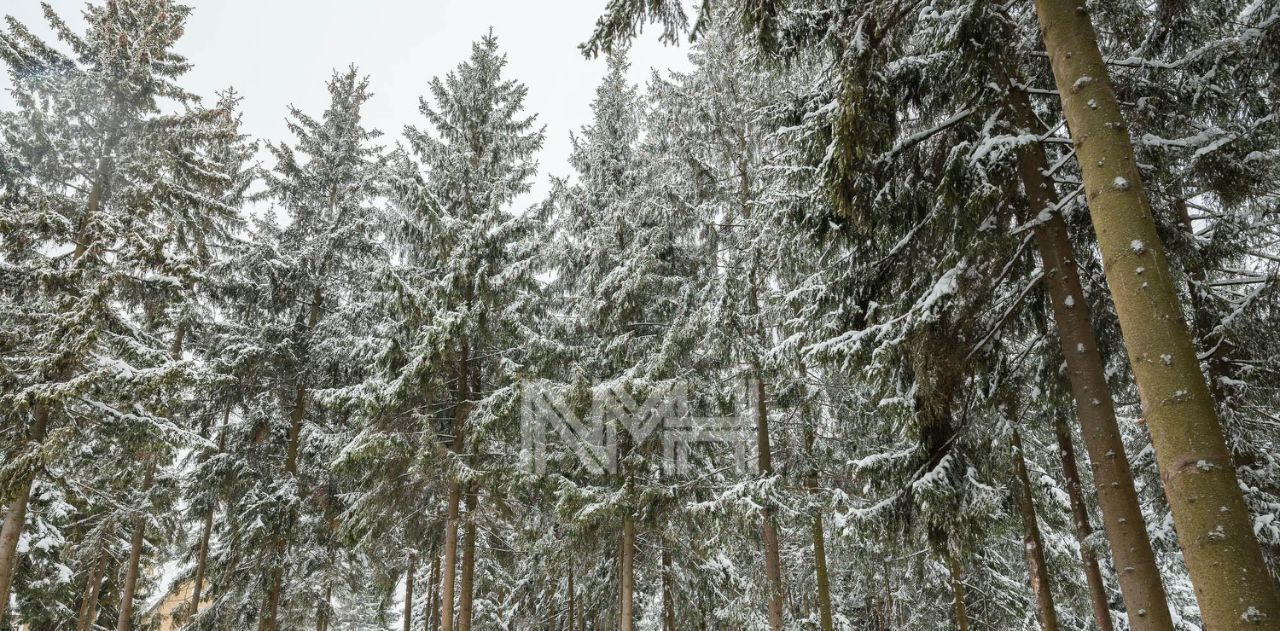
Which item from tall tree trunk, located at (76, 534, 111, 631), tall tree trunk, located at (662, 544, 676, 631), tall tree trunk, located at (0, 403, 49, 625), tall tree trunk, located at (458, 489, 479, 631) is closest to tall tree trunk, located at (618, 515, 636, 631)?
tall tree trunk, located at (662, 544, 676, 631)

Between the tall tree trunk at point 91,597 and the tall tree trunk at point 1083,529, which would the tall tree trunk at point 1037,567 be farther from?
the tall tree trunk at point 91,597

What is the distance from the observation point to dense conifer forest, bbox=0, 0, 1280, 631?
4969 mm

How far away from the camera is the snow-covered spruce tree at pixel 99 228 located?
375 inches

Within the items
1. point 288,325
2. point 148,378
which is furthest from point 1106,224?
point 288,325

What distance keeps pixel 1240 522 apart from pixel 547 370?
10810mm

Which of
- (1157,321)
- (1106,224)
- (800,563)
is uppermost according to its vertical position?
(1106,224)

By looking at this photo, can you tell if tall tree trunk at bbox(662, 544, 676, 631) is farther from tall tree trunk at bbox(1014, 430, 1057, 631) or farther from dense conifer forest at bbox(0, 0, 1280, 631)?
tall tree trunk at bbox(1014, 430, 1057, 631)

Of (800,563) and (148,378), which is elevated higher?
(148,378)

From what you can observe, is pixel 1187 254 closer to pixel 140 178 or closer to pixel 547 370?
pixel 547 370

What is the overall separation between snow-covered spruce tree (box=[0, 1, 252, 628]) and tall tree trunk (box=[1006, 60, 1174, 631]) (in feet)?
38.9

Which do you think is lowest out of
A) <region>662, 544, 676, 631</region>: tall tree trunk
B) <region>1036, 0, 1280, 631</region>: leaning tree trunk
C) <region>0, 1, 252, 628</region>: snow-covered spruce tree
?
<region>662, 544, 676, 631</region>: tall tree trunk

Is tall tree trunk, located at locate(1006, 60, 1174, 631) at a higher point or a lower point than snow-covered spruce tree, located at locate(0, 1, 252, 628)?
lower

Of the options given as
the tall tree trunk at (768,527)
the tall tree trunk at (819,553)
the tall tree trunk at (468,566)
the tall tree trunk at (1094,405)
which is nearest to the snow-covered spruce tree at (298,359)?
the tall tree trunk at (468,566)

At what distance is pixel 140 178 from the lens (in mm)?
11391
